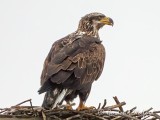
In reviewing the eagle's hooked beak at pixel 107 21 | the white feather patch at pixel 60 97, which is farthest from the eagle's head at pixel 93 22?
the white feather patch at pixel 60 97

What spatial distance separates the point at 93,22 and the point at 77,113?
14.9 ft

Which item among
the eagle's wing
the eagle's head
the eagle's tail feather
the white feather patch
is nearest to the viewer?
the eagle's tail feather

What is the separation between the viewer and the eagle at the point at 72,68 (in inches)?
354

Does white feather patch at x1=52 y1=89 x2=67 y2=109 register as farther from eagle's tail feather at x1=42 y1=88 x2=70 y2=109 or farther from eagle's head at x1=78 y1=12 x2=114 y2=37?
eagle's head at x1=78 y1=12 x2=114 y2=37

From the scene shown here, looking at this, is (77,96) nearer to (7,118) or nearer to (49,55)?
(49,55)

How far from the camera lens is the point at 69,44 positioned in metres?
10.4

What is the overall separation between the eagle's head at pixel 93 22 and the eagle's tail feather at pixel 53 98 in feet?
9.66

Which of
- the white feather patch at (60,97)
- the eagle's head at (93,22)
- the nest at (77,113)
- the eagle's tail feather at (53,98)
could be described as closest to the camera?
the nest at (77,113)

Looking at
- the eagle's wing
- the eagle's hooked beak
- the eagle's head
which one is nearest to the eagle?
the eagle's wing

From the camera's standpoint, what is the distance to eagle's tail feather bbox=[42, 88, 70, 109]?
28.4 ft

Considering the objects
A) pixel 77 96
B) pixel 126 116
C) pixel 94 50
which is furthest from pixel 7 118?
pixel 94 50

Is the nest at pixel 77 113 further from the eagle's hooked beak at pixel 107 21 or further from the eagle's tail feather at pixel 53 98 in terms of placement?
the eagle's hooked beak at pixel 107 21

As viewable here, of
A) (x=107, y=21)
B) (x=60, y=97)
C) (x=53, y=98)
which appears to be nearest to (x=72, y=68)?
(x=60, y=97)

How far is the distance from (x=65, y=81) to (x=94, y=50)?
1.59m
